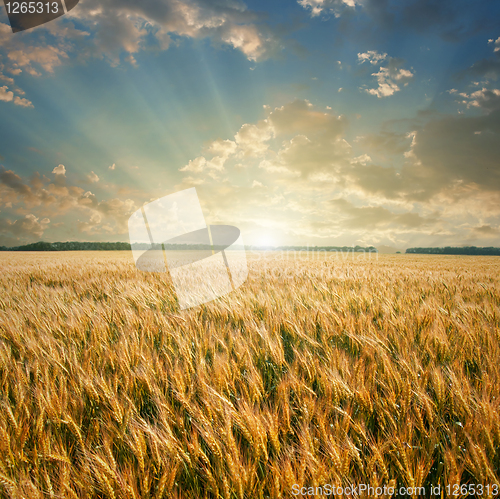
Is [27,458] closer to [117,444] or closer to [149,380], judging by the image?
[117,444]

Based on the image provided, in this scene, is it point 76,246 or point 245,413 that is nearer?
point 245,413

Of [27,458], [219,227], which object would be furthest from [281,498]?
[219,227]

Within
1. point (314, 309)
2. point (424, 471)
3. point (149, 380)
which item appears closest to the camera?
point (424, 471)

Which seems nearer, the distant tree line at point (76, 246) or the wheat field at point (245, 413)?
the wheat field at point (245, 413)

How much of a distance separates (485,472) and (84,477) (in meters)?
1.44

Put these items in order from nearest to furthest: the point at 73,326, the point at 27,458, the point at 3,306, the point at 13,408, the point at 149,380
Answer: the point at 27,458
the point at 13,408
the point at 149,380
the point at 73,326
the point at 3,306

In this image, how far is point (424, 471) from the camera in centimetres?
90

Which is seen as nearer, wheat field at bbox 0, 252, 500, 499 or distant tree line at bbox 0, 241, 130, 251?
wheat field at bbox 0, 252, 500, 499

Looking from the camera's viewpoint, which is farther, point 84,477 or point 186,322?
point 186,322

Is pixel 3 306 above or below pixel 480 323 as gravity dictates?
above

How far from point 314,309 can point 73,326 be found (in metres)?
2.25

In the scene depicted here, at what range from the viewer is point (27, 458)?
1006 millimetres

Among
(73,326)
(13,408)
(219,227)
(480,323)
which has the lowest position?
(480,323)

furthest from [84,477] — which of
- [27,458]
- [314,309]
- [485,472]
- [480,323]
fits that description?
[480,323]
